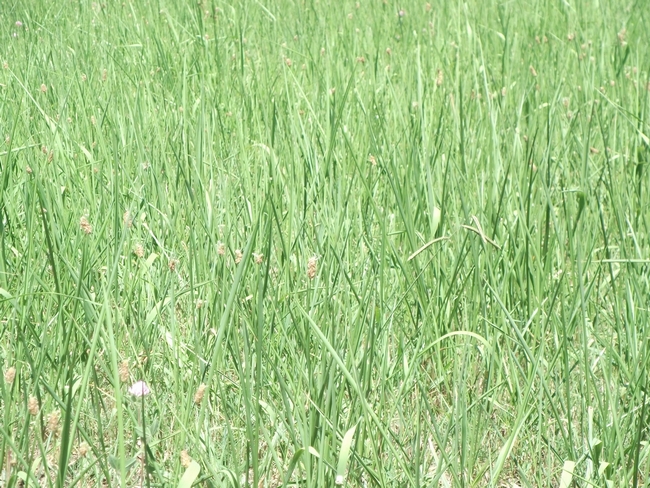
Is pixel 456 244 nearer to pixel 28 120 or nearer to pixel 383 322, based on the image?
pixel 383 322

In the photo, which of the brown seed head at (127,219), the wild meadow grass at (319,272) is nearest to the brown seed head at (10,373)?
the wild meadow grass at (319,272)

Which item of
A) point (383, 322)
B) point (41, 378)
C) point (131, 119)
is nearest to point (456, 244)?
point (383, 322)

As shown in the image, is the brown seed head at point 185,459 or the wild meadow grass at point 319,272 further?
the wild meadow grass at point 319,272

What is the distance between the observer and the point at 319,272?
175cm

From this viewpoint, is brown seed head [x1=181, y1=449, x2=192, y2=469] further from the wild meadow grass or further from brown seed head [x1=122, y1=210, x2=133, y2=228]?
brown seed head [x1=122, y1=210, x2=133, y2=228]

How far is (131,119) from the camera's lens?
97.5 inches

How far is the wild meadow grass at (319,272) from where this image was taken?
4.24 feet

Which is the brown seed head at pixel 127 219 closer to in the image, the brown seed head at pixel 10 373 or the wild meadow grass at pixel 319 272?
the wild meadow grass at pixel 319 272

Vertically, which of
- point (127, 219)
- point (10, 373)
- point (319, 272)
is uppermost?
point (127, 219)

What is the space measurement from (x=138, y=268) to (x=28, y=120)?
106 cm

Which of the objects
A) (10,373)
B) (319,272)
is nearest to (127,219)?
(10,373)

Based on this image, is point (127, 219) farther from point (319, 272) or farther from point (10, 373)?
point (319, 272)

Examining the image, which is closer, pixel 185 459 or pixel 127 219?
pixel 185 459

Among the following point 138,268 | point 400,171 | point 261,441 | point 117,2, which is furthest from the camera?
point 117,2
